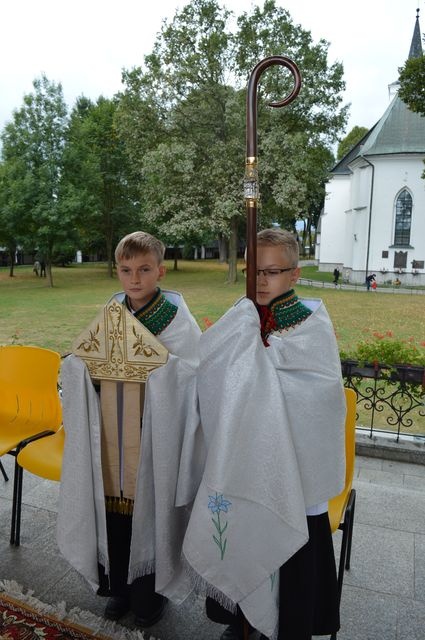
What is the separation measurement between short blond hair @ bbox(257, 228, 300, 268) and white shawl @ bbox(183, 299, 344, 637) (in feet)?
0.82

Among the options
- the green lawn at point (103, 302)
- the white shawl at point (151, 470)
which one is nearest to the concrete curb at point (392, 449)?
the white shawl at point (151, 470)

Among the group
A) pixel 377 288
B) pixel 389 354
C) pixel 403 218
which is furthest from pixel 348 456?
pixel 403 218

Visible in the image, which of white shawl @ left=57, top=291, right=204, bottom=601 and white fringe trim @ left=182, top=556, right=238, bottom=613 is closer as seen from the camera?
white fringe trim @ left=182, top=556, right=238, bottom=613

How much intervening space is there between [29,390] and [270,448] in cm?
238

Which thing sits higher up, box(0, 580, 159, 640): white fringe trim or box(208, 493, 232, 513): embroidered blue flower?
box(208, 493, 232, 513): embroidered blue flower

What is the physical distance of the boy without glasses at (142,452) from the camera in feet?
7.13

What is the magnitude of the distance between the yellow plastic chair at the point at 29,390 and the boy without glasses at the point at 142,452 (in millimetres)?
1250

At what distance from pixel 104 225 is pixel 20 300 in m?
11.1

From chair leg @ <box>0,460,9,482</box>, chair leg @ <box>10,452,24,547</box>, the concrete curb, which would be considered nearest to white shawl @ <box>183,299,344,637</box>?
chair leg @ <box>10,452,24,547</box>

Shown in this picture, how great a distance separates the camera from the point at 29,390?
358 cm

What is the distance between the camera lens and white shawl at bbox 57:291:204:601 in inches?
85.0

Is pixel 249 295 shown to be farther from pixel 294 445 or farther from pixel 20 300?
pixel 20 300

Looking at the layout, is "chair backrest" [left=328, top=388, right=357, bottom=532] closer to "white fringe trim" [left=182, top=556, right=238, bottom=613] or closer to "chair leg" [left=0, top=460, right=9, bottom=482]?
"white fringe trim" [left=182, top=556, right=238, bottom=613]

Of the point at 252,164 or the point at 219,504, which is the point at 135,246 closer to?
the point at 252,164
